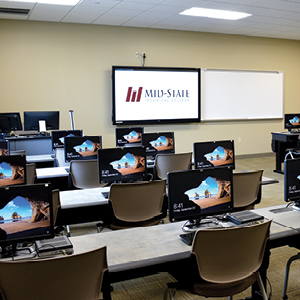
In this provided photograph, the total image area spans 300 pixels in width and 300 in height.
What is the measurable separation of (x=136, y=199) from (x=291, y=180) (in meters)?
1.27

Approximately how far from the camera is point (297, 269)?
127 inches

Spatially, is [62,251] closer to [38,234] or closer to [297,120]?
[38,234]

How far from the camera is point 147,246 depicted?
2186 mm

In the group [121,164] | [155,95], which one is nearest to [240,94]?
[155,95]

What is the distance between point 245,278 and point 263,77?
357 inches

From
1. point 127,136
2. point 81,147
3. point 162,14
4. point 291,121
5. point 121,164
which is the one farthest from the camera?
point 291,121

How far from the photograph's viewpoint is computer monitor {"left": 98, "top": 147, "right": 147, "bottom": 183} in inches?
149

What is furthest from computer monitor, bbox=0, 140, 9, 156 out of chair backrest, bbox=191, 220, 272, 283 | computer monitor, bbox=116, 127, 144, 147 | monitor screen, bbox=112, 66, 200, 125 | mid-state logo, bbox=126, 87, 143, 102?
mid-state logo, bbox=126, 87, 143, 102

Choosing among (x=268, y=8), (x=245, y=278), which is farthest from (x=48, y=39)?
(x=245, y=278)

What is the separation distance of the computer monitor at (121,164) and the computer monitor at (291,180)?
156cm

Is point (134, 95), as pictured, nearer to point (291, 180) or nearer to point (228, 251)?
point (291, 180)

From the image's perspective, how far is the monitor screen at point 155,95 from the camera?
8.54 meters

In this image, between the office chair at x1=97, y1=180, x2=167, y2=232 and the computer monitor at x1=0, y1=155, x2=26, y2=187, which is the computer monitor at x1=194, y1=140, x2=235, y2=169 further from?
the computer monitor at x1=0, y1=155, x2=26, y2=187

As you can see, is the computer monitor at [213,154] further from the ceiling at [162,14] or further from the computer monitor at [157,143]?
the ceiling at [162,14]
